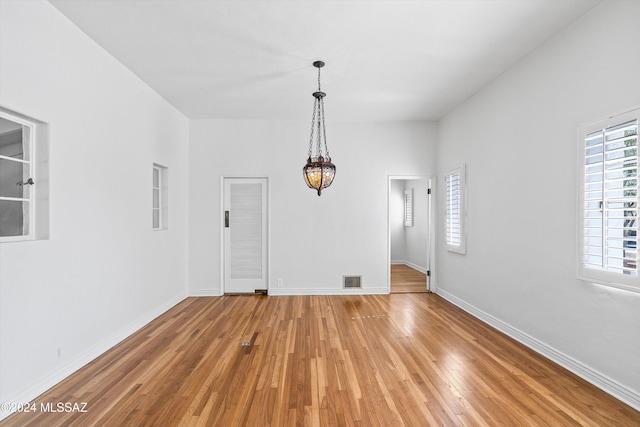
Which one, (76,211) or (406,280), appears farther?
(406,280)

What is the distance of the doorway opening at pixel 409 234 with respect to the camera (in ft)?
21.9

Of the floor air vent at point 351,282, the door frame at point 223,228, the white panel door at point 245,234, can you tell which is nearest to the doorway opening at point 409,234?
the floor air vent at point 351,282

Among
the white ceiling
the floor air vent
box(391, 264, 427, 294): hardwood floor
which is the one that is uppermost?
the white ceiling

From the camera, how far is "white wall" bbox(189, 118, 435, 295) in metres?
5.29

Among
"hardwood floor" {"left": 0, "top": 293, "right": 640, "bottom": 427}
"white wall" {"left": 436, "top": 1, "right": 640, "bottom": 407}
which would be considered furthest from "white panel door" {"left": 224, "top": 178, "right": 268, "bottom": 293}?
"white wall" {"left": 436, "top": 1, "right": 640, "bottom": 407}

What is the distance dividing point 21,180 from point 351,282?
14.7ft

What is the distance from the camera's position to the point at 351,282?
5.39m

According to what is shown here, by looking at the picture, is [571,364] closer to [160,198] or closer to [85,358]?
[85,358]

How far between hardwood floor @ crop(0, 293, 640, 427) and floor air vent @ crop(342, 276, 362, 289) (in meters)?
1.50

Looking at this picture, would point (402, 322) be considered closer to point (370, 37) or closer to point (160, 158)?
point (370, 37)

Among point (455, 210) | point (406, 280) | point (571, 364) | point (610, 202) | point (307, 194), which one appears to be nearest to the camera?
point (610, 202)

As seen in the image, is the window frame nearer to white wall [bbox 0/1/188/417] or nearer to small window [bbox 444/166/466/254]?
white wall [bbox 0/1/188/417]

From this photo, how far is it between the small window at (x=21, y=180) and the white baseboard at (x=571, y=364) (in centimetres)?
461

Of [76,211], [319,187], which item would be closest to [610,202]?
[319,187]
